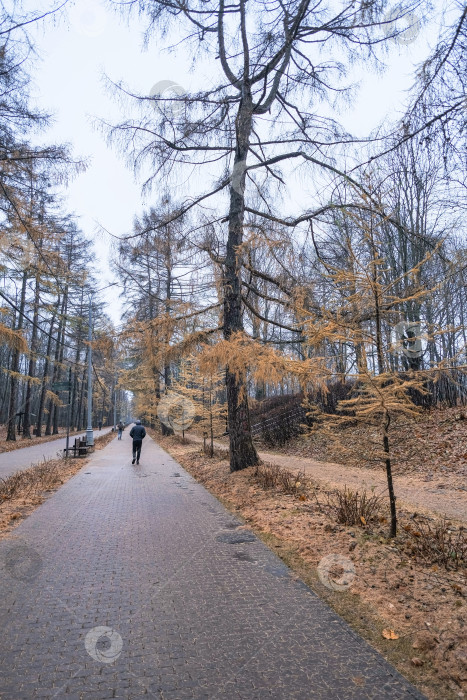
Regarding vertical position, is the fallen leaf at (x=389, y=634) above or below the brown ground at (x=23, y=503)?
below

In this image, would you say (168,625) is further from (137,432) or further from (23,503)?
(137,432)

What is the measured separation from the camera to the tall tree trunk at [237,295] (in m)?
9.91

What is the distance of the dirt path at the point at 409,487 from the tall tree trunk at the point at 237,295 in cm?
185

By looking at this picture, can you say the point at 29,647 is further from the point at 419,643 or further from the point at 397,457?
the point at 397,457

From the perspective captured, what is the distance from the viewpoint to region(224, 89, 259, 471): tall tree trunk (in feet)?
32.5

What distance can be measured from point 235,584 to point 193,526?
2.20m

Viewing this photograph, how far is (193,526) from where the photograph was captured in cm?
590

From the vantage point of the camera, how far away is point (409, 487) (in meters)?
8.81

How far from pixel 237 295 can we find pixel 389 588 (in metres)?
7.49

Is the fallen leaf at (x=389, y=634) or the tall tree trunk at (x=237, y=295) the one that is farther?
the tall tree trunk at (x=237, y=295)

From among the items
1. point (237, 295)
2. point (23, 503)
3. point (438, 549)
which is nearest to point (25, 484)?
point (23, 503)

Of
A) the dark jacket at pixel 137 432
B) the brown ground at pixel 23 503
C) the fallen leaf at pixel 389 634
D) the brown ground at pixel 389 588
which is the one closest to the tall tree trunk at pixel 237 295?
the brown ground at pixel 389 588

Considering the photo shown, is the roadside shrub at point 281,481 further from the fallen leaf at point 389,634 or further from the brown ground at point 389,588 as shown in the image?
the fallen leaf at point 389,634

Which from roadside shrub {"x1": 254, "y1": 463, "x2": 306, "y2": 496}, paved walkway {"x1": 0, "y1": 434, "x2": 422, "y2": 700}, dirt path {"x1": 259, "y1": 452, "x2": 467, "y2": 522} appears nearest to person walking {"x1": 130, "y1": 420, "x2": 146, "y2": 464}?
dirt path {"x1": 259, "y1": 452, "x2": 467, "y2": 522}
